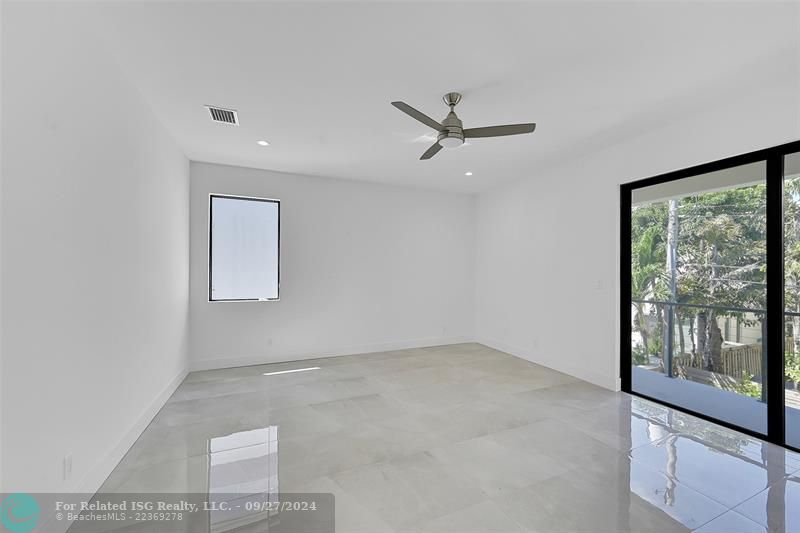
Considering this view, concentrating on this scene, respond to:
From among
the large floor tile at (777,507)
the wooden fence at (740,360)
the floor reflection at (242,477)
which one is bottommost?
the floor reflection at (242,477)

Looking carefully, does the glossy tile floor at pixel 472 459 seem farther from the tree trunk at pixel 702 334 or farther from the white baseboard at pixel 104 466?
the tree trunk at pixel 702 334

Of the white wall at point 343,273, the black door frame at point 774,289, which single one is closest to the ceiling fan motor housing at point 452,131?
the black door frame at point 774,289

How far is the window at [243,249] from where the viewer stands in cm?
493

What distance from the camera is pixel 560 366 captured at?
4770mm

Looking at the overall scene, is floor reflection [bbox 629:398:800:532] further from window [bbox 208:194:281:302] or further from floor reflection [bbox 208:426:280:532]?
window [bbox 208:194:281:302]

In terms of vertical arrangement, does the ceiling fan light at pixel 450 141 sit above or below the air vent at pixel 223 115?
below

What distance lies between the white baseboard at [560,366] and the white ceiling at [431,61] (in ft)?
9.13

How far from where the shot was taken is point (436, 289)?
21.1ft

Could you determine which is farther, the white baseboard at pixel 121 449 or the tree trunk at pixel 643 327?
the tree trunk at pixel 643 327

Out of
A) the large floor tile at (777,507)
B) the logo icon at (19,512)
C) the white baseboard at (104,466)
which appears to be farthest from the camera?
the large floor tile at (777,507)

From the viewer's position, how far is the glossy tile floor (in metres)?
2.01

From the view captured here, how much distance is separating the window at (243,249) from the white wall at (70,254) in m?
1.83

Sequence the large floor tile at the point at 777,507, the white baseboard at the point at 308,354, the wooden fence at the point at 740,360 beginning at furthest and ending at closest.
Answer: the white baseboard at the point at 308,354, the wooden fence at the point at 740,360, the large floor tile at the point at 777,507

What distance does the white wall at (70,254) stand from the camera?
152 cm
